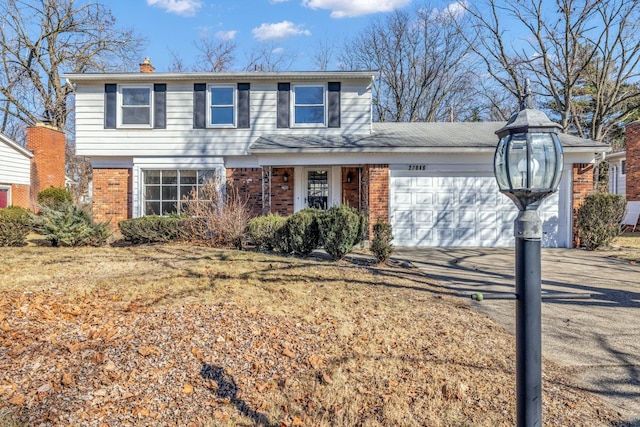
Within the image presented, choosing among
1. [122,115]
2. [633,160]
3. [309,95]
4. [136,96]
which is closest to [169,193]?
[122,115]

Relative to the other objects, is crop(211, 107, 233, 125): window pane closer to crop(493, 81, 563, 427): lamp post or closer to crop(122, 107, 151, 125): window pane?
crop(122, 107, 151, 125): window pane

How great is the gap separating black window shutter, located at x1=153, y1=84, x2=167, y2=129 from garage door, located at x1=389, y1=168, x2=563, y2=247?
747 cm

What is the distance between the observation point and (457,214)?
10875 millimetres

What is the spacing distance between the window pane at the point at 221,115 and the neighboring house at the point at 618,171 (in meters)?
17.5

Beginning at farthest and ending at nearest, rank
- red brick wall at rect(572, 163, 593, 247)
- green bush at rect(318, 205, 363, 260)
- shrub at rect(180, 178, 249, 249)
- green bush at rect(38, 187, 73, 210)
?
green bush at rect(38, 187, 73, 210), red brick wall at rect(572, 163, 593, 247), shrub at rect(180, 178, 249, 249), green bush at rect(318, 205, 363, 260)

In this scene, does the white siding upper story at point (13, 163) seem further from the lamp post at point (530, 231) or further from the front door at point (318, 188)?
the lamp post at point (530, 231)

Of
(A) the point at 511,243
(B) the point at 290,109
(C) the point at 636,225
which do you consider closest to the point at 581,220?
(A) the point at 511,243

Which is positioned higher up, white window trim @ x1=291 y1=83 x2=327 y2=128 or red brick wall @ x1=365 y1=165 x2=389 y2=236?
white window trim @ x1=291 y1=83 x2=327 y2=128

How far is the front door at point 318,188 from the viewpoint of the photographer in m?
12.5

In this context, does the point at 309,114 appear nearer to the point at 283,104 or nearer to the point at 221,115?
the point at 283,104

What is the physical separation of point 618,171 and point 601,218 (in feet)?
38.4

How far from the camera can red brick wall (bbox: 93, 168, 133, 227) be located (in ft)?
40.9

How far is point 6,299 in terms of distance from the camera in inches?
188

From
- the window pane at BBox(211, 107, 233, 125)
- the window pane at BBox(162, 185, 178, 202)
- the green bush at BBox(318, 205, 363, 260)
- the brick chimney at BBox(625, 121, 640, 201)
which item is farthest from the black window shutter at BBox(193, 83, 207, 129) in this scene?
the brick chimney at BBox(625, 121, 640, 201)
